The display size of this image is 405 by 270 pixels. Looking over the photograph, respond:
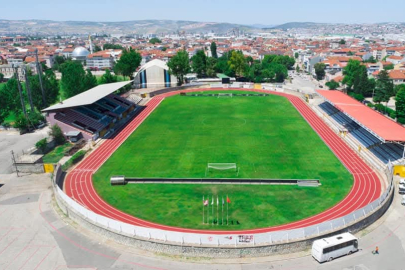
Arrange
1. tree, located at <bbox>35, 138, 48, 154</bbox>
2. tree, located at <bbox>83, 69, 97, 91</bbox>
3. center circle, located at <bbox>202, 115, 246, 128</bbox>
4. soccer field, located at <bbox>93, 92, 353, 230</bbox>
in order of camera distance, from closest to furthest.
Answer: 1. soccer field, located at <bbox>93, 92, 353, 230</bbox>
2. tree, located at <bbox>35, 138, 48, 154</bbox>
3. center circle, located at <bbox>202, 115, 246, 128</bbox>
4. tree, located at <bbox>83, 69, 97, 91</bbox>

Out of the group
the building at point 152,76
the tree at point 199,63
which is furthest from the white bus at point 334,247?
the tree at point 199,63

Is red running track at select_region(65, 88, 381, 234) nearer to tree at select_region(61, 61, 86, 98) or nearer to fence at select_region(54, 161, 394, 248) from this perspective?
fence at select_region(54, 161, 394, 248)

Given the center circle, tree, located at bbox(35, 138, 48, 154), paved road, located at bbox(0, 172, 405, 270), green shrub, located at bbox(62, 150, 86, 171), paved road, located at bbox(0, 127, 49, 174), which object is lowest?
paved road, located at bbox(0, 127, 49, 174)

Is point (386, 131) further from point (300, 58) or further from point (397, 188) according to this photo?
point (300, 58)

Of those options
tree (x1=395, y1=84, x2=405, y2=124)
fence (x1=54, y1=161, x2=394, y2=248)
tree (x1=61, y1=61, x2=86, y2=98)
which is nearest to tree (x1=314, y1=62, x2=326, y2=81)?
tree (x1=395, y1=84, x2=405, y2=124)

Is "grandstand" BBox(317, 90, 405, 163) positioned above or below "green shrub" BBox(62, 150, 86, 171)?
above

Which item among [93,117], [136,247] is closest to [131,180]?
[136,247]

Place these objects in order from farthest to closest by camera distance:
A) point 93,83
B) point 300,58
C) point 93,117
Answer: point 300,58
point 93,83
point 93,117

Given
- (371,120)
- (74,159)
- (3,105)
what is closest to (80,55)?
(3,105)
